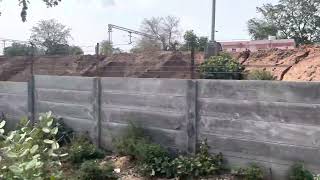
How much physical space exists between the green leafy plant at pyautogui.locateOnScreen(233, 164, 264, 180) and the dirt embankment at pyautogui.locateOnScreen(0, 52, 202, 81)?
11570 mm

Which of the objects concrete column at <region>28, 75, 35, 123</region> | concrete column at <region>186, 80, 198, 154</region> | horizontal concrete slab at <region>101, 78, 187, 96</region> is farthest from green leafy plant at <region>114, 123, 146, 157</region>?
concrete column at <region>28, 75, 35, 123</region>

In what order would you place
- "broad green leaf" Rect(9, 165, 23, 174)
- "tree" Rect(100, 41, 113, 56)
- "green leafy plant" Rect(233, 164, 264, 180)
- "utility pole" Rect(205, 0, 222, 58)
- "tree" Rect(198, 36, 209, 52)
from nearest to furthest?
"broad green leaf" Rect(9, 165, 23, 174) < "green leafy plant" Rect(233, 164, 264, 180) < "tree" Rect(100, 41, 113, 56) < "utility pole" Rect(205, 0, 222, 58) < "tree" Rect(198, 36, 209, 52)

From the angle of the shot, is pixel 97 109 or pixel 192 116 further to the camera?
pixel 97 109

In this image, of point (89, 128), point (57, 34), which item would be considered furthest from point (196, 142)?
point (57, 34)

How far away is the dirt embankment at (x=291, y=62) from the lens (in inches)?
649

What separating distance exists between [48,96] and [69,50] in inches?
773

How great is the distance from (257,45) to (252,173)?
22.1m

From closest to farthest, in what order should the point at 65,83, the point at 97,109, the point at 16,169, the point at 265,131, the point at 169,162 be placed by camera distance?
the point at 16,169
the point at 265,131
the point at 169,162
the point at 97,109
the point at 65,83

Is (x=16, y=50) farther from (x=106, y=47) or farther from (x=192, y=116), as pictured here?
(x=192, y=116)

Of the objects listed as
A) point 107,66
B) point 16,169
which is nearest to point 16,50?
point 107,66

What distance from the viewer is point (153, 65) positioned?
69.2 ft

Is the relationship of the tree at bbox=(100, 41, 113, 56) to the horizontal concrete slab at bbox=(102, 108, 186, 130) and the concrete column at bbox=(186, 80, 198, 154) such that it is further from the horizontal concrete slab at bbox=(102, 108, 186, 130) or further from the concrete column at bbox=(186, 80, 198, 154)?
the concrete column at bbox=(186, 80, 198, 154)

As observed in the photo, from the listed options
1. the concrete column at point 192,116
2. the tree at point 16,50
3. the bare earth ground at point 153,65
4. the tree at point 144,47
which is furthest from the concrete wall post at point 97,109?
the tree at point 16,50

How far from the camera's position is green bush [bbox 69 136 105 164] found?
772 centimetres
